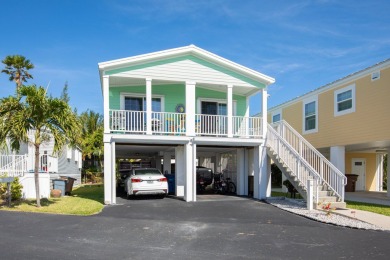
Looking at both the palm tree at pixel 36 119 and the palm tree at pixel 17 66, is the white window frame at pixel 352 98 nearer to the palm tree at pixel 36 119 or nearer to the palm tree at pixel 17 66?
the palm tree at pixel 36 119

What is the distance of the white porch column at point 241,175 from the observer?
53.1 feet

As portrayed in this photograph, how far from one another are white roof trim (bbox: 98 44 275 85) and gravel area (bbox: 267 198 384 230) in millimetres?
5804

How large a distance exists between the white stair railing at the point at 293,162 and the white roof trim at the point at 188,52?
2.63 m

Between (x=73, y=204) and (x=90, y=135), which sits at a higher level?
(x=90, y=135)

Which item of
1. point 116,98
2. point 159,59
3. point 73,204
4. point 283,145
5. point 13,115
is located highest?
point 159,59

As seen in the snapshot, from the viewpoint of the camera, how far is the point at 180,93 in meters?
16.9

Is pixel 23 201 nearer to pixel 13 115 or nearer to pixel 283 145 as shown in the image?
pixel 13 115

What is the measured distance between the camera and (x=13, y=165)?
14586 mm

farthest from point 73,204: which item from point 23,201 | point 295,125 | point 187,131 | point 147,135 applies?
point 295,125

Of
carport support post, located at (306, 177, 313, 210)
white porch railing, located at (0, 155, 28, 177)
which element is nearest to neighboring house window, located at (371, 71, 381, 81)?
carport support post, located at (306, 177, 313, 210)

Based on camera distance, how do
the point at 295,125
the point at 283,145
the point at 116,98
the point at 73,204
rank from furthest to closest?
1. the point at 295,125
2. the point at 116,98
3. the point at 283,145
4. the point at 73,204

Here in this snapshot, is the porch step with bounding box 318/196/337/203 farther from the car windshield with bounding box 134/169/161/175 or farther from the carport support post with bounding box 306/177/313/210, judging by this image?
the car windshield with bounding box 134/169/161/175

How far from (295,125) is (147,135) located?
36.0 ft

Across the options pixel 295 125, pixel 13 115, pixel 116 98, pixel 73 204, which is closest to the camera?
pixel 13 115
